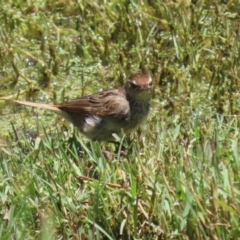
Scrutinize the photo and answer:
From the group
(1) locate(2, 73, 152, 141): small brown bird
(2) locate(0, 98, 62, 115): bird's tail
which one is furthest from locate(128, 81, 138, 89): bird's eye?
(2) locate(0, 98, 62, 115): bird's tail

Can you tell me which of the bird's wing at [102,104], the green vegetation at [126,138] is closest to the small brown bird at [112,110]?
the bird's wing at [102,104]

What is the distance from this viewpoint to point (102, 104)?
809cm

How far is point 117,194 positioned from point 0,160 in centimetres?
107

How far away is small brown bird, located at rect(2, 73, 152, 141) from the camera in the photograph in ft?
26.1

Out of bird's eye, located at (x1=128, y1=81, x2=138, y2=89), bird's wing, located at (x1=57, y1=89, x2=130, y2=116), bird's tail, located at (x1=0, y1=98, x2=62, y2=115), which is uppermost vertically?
bird's eye, located at (x1=128, y1=81, x2=138, y2=89)

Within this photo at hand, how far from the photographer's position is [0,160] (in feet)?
23.4

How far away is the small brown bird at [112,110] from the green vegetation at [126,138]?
11 centimetres

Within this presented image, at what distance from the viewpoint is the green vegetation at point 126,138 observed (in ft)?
20.2

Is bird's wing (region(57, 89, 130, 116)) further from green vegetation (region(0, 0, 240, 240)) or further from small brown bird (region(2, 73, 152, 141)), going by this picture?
green vegetation (region(0, 0, 240, 240))

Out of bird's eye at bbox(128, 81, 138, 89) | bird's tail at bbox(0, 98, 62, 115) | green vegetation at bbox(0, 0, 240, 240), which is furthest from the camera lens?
bird's tail at bbox(0, 98, 62, 115)

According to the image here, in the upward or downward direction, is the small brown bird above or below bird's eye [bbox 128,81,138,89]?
below

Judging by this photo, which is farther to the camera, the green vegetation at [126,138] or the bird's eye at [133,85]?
the bird's eye at [133,85]

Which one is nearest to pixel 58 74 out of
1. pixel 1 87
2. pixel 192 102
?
pixel 1 87

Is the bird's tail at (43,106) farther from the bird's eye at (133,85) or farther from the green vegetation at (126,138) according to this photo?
the bird's eye at (133,85)
